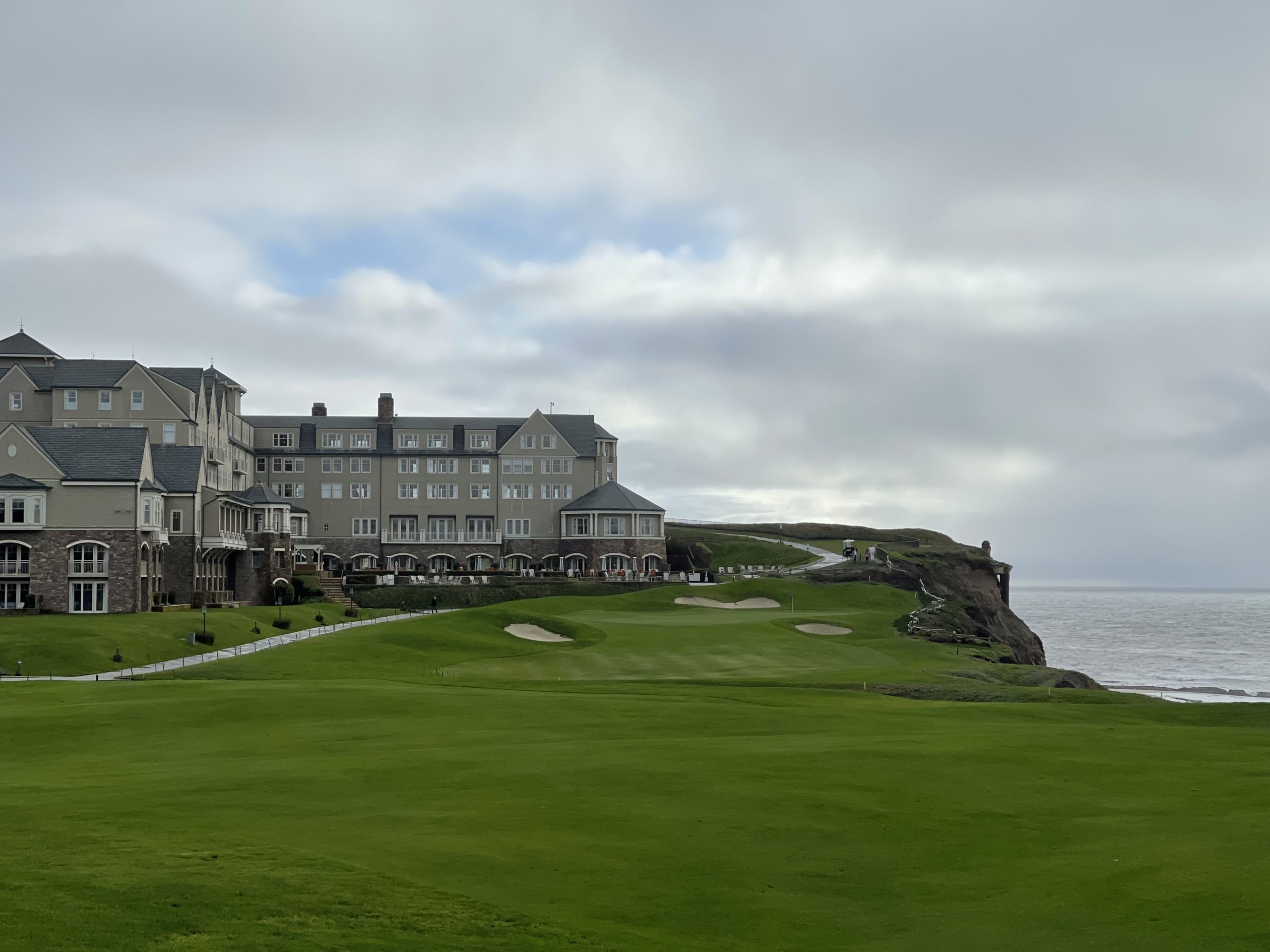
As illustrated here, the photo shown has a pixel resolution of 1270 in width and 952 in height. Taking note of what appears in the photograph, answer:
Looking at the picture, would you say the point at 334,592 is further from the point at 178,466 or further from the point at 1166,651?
the point at 1166,651

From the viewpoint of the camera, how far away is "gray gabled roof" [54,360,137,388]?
306 ft

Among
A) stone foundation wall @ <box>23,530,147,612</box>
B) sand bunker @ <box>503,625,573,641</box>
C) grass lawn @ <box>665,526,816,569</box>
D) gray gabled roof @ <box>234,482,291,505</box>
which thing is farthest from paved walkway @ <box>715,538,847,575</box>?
stone foundation wall @ <box>23,530,147,612</box>

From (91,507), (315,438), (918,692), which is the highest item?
(315,438)

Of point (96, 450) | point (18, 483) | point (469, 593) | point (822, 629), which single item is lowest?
point (822, 629)

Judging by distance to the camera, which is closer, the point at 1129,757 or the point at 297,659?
the point at 1129,757

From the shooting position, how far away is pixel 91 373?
93.9 m

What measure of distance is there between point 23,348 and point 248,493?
26.4m

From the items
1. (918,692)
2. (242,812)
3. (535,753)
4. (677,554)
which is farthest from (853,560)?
(242,812)

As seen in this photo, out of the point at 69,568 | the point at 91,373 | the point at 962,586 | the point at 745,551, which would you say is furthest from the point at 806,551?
the point at 69,568

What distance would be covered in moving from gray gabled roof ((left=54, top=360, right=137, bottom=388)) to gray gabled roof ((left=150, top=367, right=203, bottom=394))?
2334 millimetres

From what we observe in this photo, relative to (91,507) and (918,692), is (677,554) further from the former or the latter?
(918,692)

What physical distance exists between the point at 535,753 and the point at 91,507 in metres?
52.0

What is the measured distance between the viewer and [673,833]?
18625 mm

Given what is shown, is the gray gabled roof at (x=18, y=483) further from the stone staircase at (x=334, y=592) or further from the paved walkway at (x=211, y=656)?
the stone staircase at (x=334, y=592)
